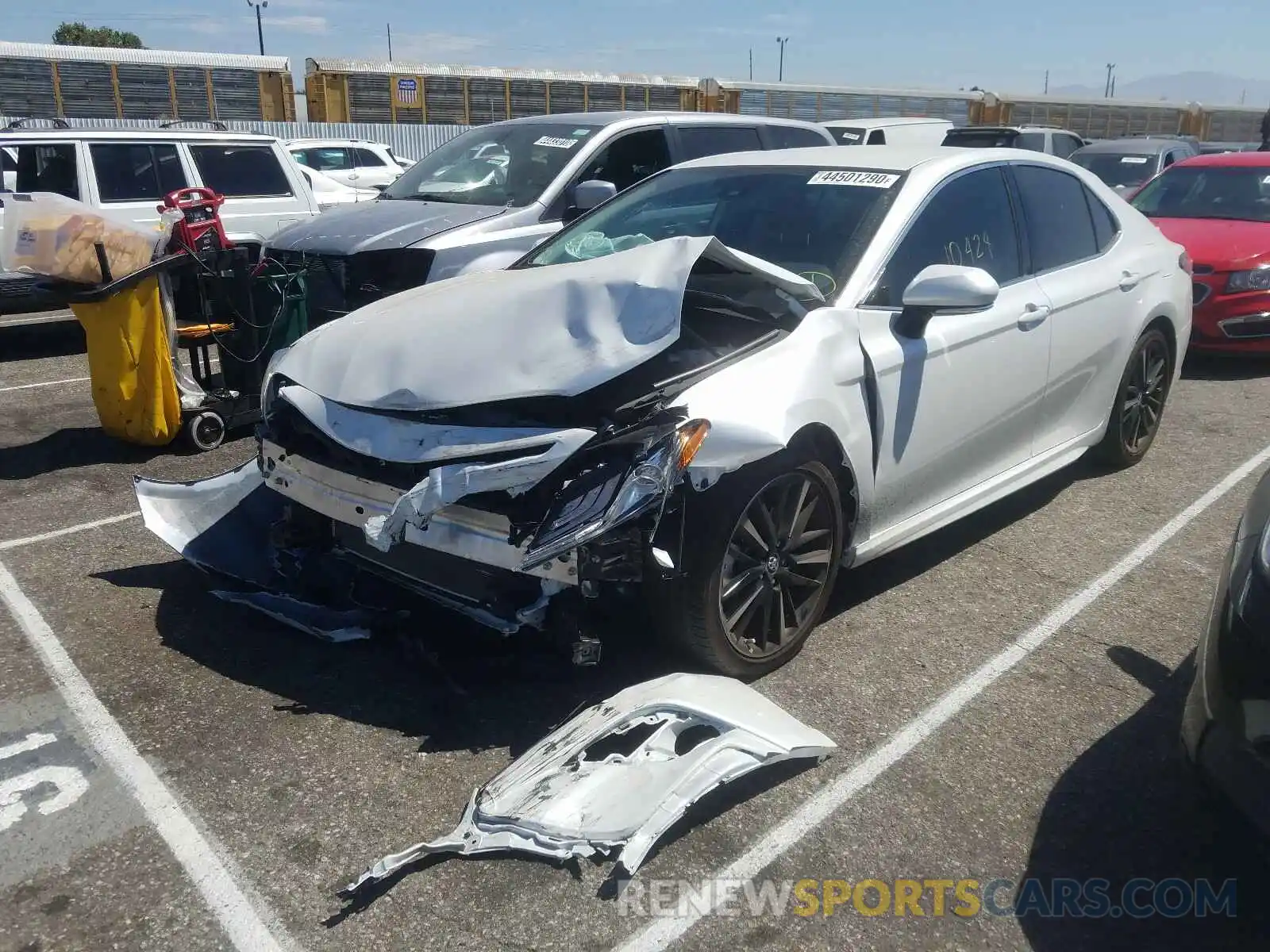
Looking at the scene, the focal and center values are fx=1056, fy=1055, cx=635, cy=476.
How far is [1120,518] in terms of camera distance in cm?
507

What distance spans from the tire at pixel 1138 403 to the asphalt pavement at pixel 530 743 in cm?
94

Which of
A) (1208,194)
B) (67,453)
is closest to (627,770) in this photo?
(67,453)

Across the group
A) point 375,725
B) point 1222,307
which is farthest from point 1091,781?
point 1222,307

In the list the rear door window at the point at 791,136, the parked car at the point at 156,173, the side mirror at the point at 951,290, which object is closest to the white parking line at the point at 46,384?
the parked car at the point at 156,173

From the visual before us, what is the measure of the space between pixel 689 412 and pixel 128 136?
7.76 m

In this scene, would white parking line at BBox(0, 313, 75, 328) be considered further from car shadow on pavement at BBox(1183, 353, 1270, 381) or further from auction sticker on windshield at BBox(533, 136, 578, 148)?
car shadow on pavement at BBox(1183, 353, 1270, 381)

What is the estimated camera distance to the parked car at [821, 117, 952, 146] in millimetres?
15078

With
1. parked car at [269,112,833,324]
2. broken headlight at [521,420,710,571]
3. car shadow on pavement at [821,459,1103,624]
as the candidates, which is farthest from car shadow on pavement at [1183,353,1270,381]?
broken headlight at [521,420,710,571]

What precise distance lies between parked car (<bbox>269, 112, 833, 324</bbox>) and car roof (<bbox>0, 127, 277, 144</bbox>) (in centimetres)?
223

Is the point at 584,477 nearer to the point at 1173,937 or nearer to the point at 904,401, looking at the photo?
the point at 904,401

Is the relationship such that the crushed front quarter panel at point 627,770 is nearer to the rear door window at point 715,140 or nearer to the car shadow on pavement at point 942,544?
the car shadow on pavement at point 942,544

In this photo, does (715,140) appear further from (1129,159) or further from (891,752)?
(1129,159)

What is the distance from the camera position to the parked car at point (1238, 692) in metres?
2.27

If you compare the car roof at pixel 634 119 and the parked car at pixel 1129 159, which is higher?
the car roof at pixel 634 119
